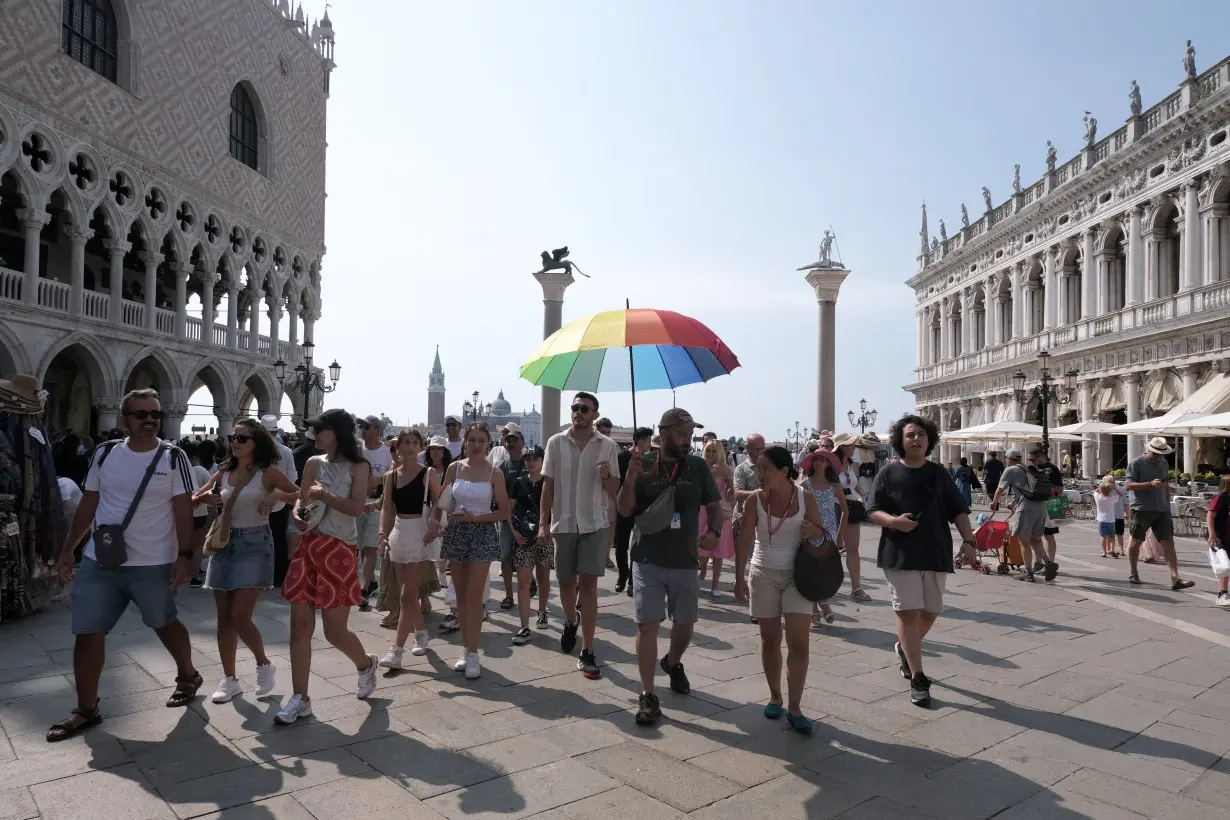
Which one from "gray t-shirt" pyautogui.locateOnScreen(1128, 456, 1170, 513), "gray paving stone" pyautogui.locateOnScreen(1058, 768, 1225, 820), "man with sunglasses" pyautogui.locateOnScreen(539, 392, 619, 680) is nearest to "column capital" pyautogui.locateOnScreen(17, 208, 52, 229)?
"man with sunglasses" pyautogui.locateOnScreen(539, 392, 619, 680)

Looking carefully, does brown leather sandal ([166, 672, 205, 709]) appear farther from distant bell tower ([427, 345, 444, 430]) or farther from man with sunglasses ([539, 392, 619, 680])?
distant bell tower ([427, 345, 444, 430])

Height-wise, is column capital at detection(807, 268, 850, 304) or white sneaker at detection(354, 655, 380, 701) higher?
column capital at detection(807, 268, 850, 304)

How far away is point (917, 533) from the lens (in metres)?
4.74

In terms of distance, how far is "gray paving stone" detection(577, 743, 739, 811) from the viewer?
338 cm

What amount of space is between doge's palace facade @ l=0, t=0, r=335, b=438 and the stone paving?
1652 cm

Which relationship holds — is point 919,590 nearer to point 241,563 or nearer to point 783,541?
point 783,541

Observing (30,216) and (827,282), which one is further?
(827,282)

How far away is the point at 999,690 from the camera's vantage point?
196 inches

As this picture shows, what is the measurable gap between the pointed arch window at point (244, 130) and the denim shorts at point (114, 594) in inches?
1019

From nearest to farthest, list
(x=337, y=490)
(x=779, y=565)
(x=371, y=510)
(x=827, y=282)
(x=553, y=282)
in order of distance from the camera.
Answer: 1. (x=779, y=565)
2. (x=337, y=490)
3. (x=371, y=510)
4. (x=553, y=282)
5. (x=827, y=282)

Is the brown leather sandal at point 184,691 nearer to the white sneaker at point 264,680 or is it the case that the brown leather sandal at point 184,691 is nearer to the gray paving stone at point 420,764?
the white sneaker at point 264,680

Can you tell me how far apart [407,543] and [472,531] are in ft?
2.04

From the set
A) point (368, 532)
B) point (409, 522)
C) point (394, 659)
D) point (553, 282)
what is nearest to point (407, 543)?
Result: point (409, 522)

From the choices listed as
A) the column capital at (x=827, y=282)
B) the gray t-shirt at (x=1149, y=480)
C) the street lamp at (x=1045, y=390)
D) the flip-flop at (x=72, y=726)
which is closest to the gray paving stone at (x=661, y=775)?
the flip-flop at (x=72, y=726)
